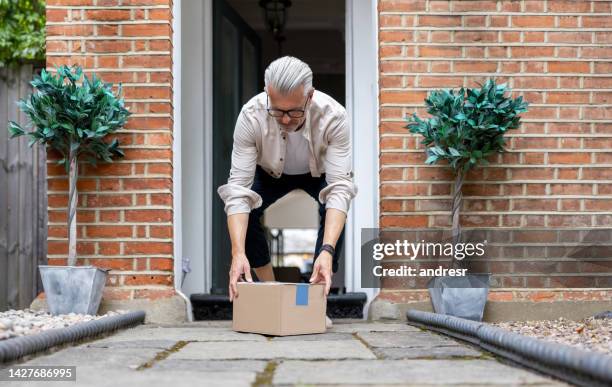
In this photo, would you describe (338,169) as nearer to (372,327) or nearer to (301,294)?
(301,294)

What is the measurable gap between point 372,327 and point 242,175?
33.0 inches

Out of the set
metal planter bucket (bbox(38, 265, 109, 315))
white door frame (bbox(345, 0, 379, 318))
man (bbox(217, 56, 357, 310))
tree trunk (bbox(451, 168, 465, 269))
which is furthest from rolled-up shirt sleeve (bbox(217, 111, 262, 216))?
white door frame (bbox(345, 0, 379, 318))

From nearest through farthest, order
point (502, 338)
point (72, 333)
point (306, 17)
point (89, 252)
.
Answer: point (502, 338) < point (72, 333) < point (89, 252) < point (306, 17)

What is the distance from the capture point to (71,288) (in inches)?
127

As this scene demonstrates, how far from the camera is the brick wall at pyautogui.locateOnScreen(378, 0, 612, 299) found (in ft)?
11.9

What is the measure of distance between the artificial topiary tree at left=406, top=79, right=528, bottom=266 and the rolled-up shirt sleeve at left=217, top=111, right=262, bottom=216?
852 millimetres

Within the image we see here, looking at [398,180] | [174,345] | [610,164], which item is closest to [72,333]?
[174,345]

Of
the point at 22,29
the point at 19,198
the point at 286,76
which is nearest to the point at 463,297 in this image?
the point at 286,76

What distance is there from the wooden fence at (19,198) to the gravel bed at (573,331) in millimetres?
2661

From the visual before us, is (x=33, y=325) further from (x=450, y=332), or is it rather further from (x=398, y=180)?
(x=398, y=180)

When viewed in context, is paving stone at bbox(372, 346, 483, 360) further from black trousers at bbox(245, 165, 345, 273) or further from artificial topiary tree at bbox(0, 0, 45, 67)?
artificial topiary tree at bbox(0, 0, 45, 67)

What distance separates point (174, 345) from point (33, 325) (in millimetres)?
623

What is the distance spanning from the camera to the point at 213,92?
4.50m

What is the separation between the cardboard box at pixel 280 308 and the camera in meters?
2.68
